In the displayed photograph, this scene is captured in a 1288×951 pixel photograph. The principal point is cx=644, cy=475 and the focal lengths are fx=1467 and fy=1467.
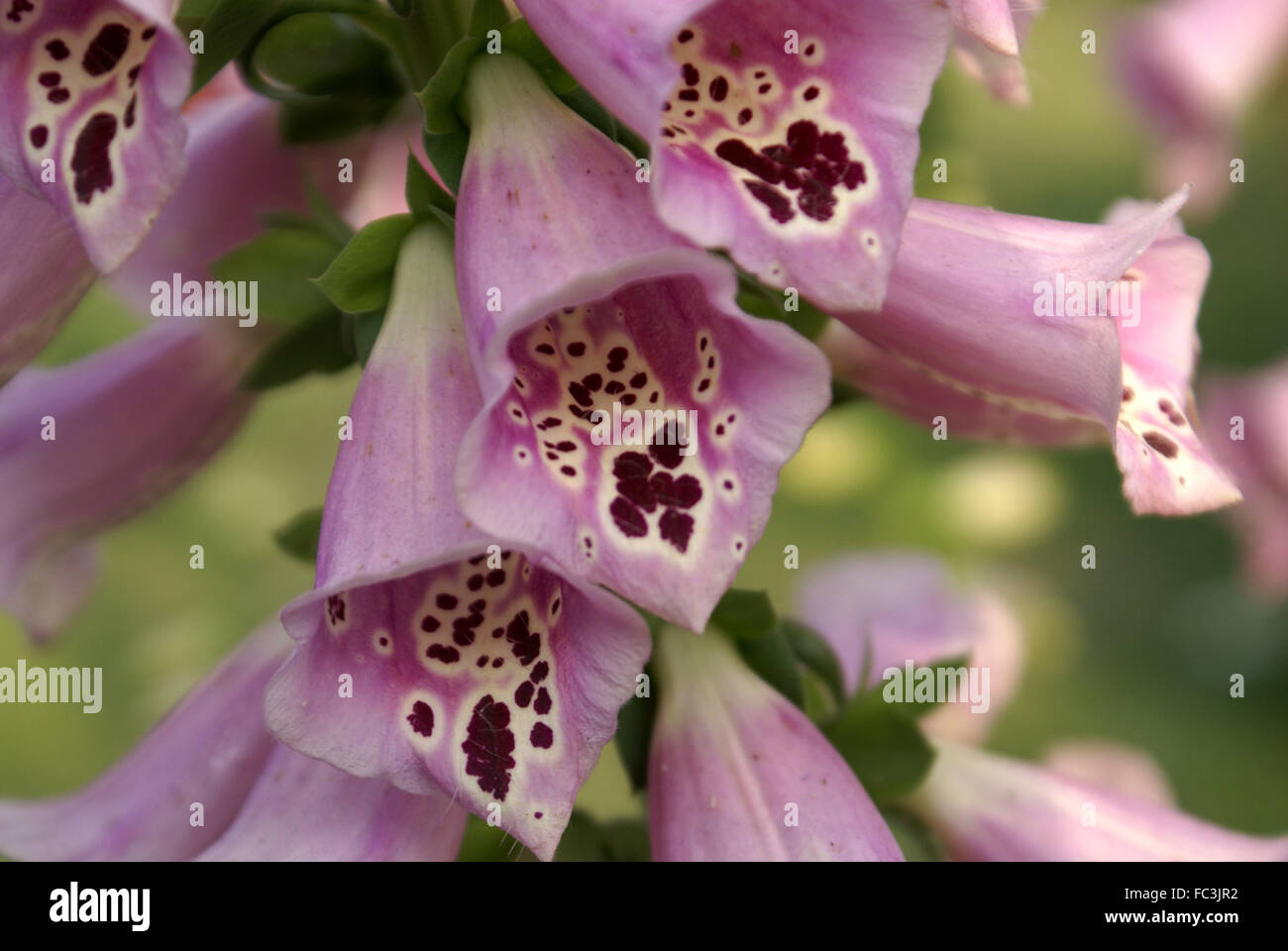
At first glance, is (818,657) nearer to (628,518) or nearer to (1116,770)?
(628,518)

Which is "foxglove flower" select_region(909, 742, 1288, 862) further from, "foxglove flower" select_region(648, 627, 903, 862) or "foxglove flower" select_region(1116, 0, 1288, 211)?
"foxglove flower" select_region(1116, 0, 1288, 211)

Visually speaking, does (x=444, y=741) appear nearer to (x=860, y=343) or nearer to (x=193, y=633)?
(x=860, y=343)

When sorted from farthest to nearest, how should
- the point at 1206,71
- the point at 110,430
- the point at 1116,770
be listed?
the point at 1206,71 < the point at 1116,770 < the point at 110,430

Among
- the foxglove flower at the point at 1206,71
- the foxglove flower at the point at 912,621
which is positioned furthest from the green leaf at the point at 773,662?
the foxglove flower at the point at 1206,71

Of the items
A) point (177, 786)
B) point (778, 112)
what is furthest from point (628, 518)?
point (177, 786)

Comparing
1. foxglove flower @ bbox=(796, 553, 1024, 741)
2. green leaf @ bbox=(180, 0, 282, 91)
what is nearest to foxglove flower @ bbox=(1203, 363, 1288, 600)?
foxglove flower @ bbox=(796, 553, 1024, 741)

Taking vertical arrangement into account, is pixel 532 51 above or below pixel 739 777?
above
